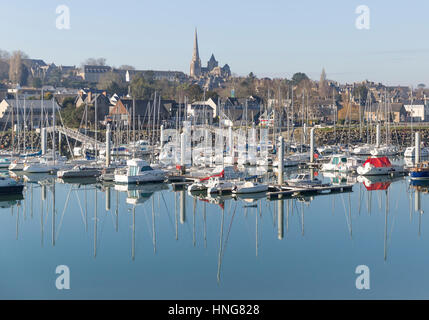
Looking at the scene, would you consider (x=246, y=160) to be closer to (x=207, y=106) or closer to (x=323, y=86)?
(x=207, y=106)

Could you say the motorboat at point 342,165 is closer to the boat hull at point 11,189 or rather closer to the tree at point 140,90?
the boat hull at point 11,189

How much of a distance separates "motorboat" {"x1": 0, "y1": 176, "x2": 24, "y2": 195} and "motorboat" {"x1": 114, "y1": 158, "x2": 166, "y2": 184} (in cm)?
559

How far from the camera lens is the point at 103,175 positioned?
3728 cm

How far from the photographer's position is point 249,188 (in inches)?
1235

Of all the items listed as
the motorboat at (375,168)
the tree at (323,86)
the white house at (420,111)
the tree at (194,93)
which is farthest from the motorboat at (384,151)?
the tree at (323,86)

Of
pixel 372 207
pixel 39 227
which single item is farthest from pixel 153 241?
pixel 372 207

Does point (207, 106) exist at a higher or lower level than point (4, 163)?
higher

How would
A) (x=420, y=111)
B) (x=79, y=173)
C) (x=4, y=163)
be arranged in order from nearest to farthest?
(x=79, y=173)
(x=4, y=163)
(x=420, y=111)

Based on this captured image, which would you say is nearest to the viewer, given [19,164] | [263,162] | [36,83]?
[19,164]

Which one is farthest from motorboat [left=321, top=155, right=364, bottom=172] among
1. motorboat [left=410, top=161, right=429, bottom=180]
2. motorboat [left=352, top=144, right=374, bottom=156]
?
motorboat [left=352, top=144, right=374, bottom=156]

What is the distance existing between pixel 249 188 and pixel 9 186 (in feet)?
37.1

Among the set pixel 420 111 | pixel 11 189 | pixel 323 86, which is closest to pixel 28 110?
pixel 11 189
